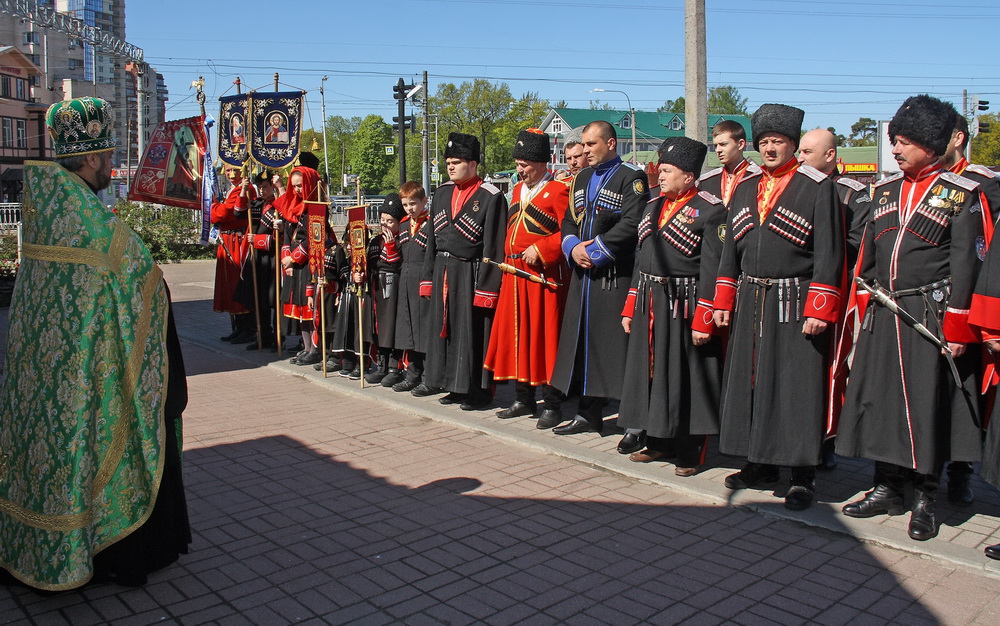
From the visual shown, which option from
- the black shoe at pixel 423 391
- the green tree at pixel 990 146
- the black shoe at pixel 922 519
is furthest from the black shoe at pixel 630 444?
the green tree at pixel 990 146

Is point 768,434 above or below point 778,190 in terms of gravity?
below

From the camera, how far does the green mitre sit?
404cm

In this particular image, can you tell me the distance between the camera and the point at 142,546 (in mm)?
4148

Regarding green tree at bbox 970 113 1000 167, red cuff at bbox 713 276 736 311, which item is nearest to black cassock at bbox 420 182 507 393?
red cuff at bbox 713 276 736 311

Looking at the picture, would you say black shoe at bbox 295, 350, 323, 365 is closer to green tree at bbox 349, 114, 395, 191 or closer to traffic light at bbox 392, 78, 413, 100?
traffic light at bbox 392, 78, 413, 100

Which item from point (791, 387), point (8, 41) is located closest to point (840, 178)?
point (791, 387)

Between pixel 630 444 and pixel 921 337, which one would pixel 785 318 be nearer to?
pixel 921 337

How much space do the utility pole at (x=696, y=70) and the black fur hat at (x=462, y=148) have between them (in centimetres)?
209

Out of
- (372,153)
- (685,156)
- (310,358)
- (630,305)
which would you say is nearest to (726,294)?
(630,305)

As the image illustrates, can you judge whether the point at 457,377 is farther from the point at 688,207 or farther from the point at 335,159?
the point at 335,159

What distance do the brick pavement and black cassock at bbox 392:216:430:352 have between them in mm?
1628

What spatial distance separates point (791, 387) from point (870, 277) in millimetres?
764

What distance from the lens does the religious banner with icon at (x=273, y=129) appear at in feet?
35.0

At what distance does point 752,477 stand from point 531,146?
125 inches
